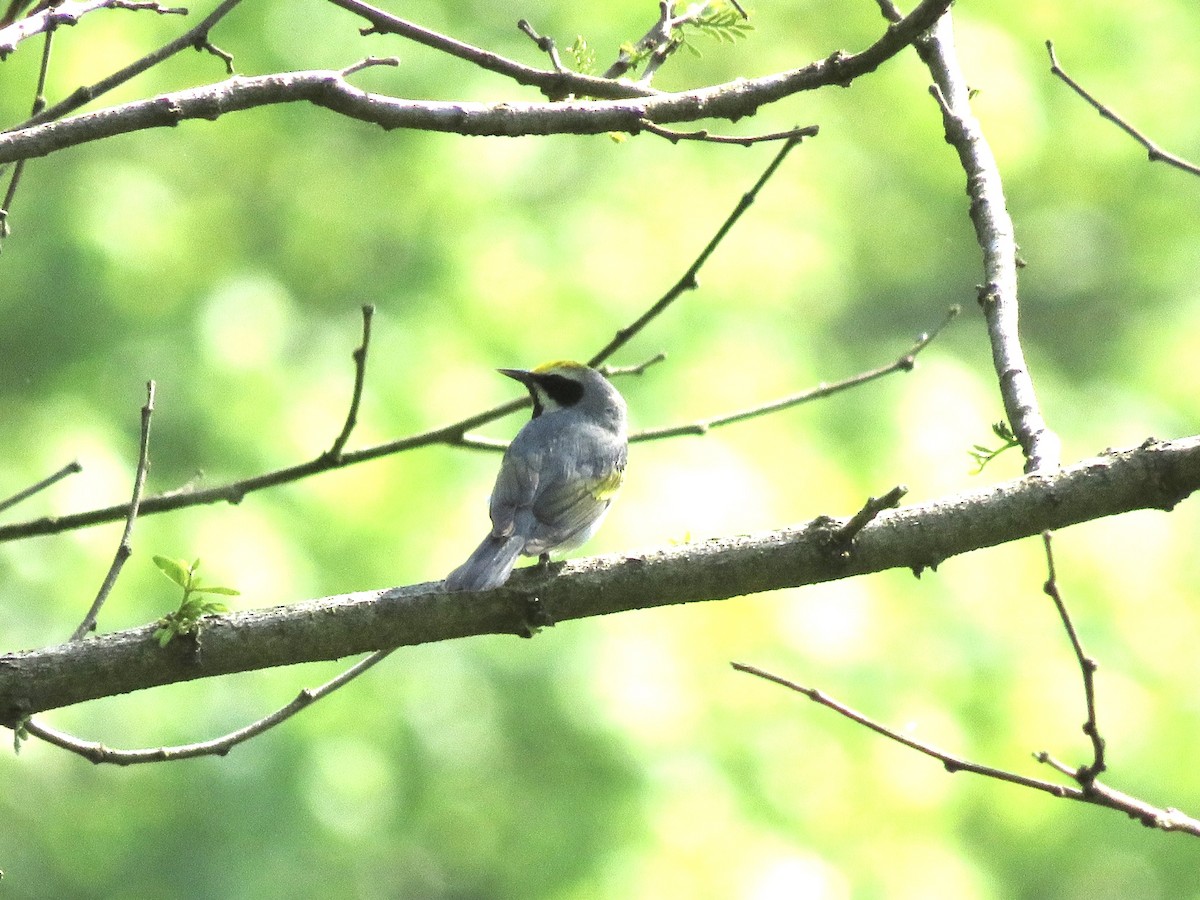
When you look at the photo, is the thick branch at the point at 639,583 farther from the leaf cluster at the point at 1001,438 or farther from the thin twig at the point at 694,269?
the thin twig at the point at 694,269

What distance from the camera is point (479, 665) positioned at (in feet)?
16.9

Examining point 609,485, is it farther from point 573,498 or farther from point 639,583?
point 639,583

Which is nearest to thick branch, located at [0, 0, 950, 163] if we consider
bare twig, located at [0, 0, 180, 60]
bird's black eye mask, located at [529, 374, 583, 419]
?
bare twig, located at [0, 0, 180, 60]

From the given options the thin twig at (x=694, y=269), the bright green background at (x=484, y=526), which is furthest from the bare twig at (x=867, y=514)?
the bright green background at (x=484, y=526)

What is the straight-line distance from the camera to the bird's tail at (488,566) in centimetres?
243

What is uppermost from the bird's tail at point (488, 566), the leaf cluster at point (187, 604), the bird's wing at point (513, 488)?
the bird's wing at point (513, 488)

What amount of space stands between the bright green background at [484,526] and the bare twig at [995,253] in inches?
97.9

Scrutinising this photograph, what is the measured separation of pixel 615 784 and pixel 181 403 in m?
2.08

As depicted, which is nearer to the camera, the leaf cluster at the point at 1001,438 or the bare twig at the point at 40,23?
the bare twig at the point at 40,23

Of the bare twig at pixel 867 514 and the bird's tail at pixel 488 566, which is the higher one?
the bare twig at pixel 867 514

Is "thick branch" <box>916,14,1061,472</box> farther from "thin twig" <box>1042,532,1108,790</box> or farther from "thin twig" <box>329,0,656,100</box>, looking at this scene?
"thin twig" <box>329,0,656,100</box>

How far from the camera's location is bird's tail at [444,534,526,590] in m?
2.43

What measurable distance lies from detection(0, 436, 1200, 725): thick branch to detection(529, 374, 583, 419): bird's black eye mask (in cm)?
192

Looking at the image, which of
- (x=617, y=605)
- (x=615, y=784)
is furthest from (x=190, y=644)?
(x=615, y=784)
